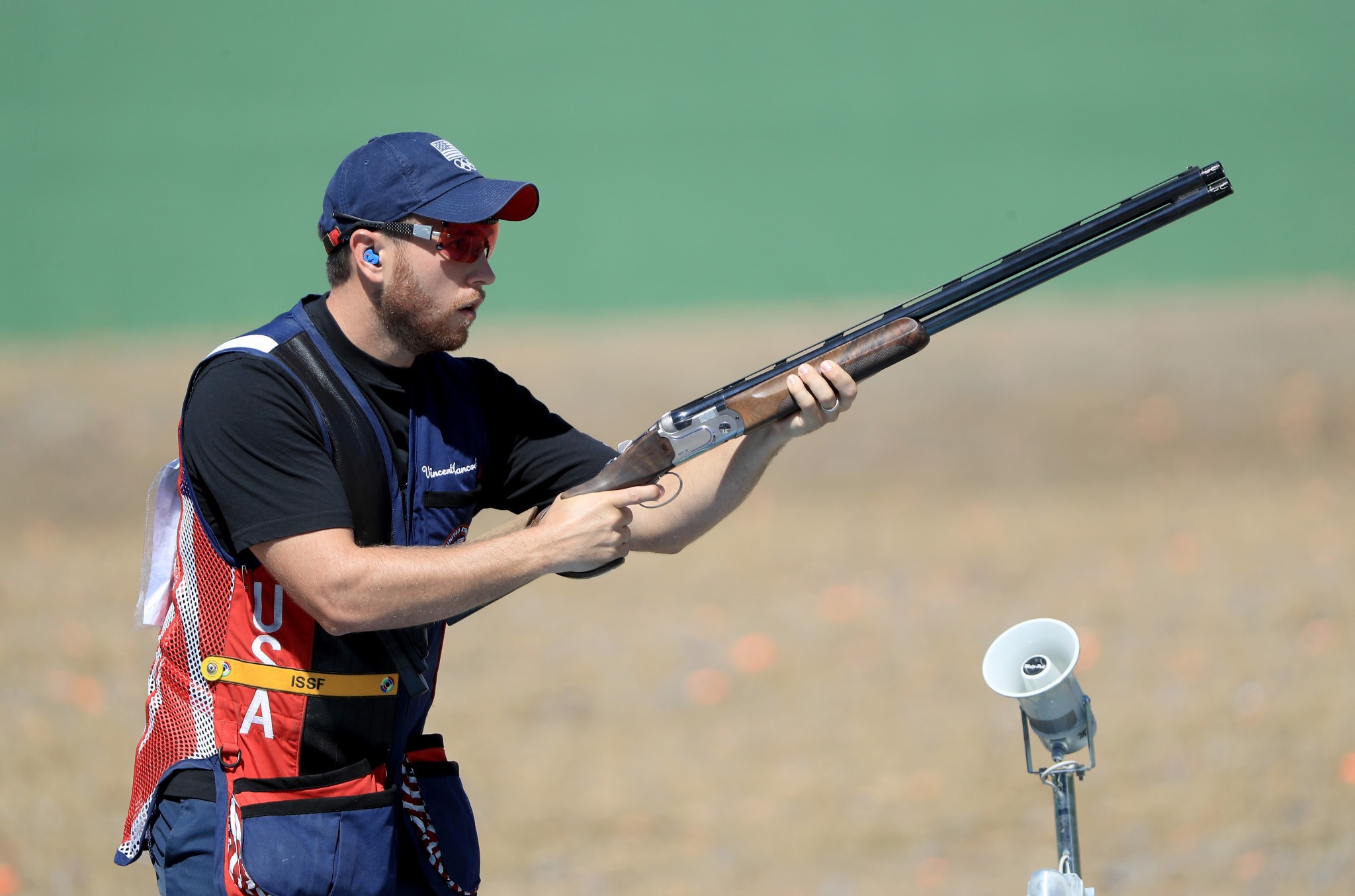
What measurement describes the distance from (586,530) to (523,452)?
1.63 feet

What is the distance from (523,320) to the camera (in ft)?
56.2

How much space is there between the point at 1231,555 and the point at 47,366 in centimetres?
1181

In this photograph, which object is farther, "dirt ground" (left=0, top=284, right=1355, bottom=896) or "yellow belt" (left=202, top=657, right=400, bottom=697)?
"dirt ground" (left=0, top=284, right=1355, bottom=896)

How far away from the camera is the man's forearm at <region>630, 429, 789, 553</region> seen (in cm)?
322

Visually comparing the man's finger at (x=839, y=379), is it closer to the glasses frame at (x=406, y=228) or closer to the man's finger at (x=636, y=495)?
the man's finger at (x=636, y=495)

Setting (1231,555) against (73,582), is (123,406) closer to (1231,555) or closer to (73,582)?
(73,582)

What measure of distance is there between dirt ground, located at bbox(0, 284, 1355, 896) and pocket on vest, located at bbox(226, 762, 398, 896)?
2758 mm

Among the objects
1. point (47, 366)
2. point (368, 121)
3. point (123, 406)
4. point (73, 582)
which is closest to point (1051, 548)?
point (73, 582)

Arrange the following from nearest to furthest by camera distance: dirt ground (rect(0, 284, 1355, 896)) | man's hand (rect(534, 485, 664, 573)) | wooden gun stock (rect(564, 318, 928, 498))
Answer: man's hand (rect(534, 485, 664, 573)), wooden gun stock (rect(564, 318, 928, 498)), dirt ground (rect(0, 284, 1355, 896))

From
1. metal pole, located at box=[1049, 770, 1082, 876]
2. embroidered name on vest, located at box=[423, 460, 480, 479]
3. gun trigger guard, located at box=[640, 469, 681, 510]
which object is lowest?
metal pole, located at box=[1049, 770, 1082, 876]

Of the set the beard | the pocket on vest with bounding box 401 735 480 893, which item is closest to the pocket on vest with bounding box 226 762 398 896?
the pocket on vest with bounding box 401 735 480 893

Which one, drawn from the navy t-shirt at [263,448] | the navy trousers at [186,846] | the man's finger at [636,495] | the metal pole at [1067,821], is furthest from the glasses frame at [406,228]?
the metal pole at [1067,821]

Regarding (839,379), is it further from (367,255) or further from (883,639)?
(883,639)

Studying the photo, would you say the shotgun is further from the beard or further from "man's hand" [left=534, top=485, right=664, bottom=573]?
the beard
